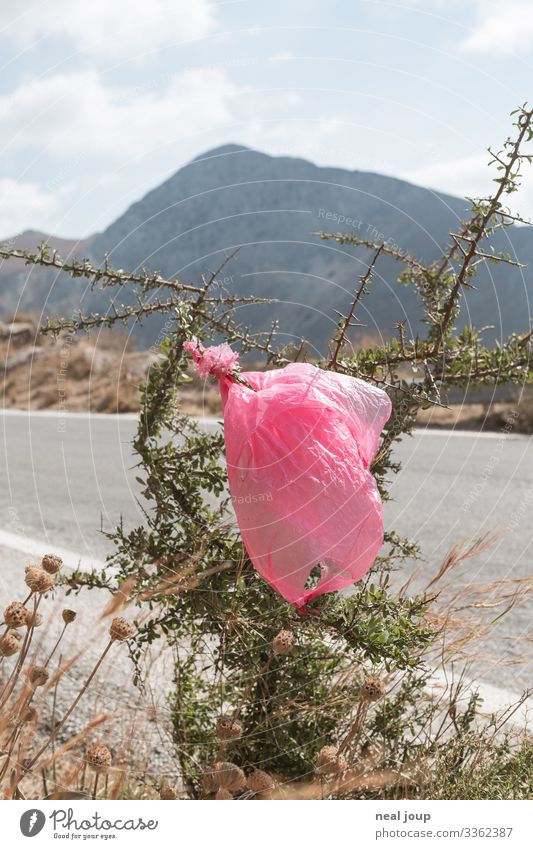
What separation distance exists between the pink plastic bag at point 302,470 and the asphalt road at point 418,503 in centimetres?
97

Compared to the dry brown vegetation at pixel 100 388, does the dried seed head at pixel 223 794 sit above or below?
below

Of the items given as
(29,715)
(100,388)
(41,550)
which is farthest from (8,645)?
(100,388)

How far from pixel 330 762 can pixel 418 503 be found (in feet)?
13.5

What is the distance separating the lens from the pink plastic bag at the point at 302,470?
1120mm

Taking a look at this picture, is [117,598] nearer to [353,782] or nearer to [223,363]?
[223,363]

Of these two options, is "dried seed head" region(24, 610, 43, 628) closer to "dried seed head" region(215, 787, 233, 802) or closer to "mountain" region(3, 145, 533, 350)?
"dried seed head" region(215, 787, 233, 802)

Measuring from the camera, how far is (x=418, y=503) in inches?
208

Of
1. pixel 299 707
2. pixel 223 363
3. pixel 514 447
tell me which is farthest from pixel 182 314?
pixel 514 447

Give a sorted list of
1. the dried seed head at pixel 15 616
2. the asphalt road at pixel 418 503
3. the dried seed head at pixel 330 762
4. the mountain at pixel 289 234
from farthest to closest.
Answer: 1. the mountain at pixel 289 234
2. the asphalt road at pixel 418 503
3. the dried seed head at pixel 330 762
4. the dried seed head at pixel 15 616

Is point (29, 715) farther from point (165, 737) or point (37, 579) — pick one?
point (165, 737)

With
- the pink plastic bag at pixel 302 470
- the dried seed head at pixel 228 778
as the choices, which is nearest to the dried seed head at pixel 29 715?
the dried seed head at pixel 228 778

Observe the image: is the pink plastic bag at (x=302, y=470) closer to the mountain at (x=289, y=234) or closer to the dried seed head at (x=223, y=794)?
the dried seed head at (x=223, y=794)

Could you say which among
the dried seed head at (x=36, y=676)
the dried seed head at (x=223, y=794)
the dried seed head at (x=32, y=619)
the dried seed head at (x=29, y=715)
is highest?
the dried seed head at (x=32, y=619)

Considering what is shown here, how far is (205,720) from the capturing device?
5.66 ft
